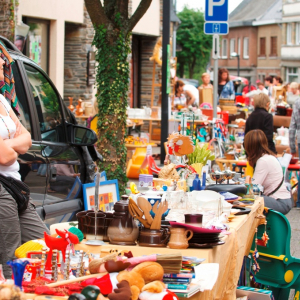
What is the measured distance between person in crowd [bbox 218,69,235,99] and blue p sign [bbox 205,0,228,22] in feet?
16.7

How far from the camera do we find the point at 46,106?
5.81m

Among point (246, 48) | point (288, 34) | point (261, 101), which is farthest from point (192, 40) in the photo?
point (261, 101)

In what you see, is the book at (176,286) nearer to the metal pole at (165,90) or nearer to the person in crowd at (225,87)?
the metal pole at (165,90)

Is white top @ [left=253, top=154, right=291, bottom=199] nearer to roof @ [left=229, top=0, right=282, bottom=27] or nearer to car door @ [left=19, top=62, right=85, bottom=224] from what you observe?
car door @ [left=19, top=62, right=85, bottom=224]

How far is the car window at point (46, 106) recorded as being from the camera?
5.59 m

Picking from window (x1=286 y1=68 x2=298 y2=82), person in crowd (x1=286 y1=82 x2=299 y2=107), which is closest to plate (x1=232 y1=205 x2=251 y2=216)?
person in crowd (x1=286 y1=82 x2=299 y2=107)

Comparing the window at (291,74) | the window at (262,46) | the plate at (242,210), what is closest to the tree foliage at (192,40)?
the window at (291,74)

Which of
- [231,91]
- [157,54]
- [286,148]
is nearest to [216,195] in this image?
[286,148]

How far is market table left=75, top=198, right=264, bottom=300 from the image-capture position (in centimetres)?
347

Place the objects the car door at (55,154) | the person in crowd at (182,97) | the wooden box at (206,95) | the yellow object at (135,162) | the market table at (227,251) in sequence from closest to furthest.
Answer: the market table at (227,251) → the car door at (55,154) → the yellow object at (135,162) → the wooden box at (206,95) → the person in crowd at (182,97)

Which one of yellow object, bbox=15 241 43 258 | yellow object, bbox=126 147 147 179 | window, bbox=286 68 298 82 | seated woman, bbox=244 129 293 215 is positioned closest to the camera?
yellow object, bbox=15 241 43 258

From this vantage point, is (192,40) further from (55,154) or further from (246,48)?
(55,154)

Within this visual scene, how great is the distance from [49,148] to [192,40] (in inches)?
2248

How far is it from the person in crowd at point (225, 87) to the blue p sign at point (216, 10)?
5096 mm
